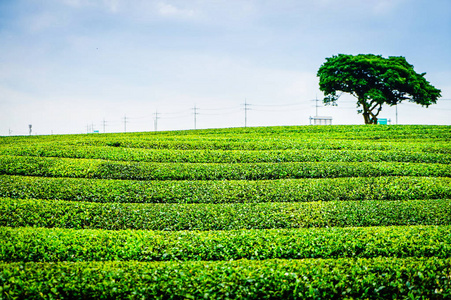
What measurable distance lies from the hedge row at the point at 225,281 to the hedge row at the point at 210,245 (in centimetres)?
112

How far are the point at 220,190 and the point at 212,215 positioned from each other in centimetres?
250

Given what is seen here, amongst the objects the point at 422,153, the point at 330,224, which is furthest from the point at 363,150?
the point at 330,224

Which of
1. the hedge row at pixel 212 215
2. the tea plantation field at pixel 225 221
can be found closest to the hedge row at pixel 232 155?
the tea plantation field at pixel 225 221

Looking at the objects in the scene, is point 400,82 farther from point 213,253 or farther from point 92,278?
point 92,278

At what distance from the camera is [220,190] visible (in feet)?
49.2

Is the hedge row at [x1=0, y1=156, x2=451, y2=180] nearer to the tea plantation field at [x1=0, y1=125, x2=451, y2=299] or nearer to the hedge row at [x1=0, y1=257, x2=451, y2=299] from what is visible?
the tea plantation field at [x1=0, y1=125, x2=451, y2=299]

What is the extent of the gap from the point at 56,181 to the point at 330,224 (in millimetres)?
11996

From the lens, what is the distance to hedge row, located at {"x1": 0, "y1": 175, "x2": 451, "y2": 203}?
563 inches

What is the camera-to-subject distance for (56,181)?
15289mm

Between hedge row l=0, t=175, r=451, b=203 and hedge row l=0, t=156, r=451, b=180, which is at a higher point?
hedge row l=0, t=156, r=451, b=180

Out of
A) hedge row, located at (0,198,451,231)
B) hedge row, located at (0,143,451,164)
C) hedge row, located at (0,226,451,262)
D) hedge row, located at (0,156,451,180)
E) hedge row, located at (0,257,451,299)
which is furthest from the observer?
hedge row, located at (0,143,451,164)

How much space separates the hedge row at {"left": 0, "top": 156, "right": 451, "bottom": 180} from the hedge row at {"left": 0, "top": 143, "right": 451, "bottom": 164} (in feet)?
4.05

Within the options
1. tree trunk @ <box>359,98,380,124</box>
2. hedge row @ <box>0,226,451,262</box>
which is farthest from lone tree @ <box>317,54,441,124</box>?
hedge row @ <box>0,226,451,262</box>

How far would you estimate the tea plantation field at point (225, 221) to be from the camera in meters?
7.27
